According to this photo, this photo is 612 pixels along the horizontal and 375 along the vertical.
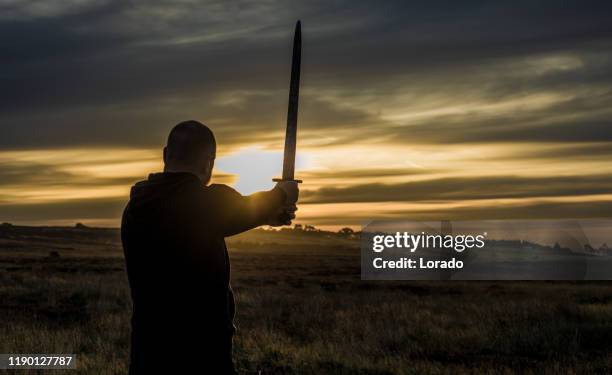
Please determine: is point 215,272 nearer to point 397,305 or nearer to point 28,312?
point 28,312

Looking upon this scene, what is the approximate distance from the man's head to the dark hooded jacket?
0.17 feet

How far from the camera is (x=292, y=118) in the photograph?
360cm

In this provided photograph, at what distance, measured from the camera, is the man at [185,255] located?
299cm

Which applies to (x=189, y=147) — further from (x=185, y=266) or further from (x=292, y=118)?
(x=292, y=118)

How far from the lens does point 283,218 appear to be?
10.6 feet

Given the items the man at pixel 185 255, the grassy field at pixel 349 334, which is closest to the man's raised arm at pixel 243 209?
the man at pixel 185 255

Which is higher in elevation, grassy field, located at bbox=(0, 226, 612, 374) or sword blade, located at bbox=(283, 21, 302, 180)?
sword blade, located at bbox=(283, 21, 302, 180)

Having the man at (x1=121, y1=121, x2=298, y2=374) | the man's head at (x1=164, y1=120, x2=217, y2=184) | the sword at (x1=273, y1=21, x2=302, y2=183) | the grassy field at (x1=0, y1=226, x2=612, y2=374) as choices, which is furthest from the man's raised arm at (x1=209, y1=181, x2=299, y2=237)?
the grassy field at (x1=0, y1=226, x2=612, y2=374)

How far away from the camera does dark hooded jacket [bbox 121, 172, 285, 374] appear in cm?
299

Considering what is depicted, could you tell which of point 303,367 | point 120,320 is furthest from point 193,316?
point 120,320

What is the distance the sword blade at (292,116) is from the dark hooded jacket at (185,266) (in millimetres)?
451

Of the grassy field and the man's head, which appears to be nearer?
the man's head

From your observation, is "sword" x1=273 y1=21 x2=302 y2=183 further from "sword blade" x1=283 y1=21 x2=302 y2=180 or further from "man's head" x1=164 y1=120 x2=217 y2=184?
"man's head" x1=164 y1=120 x2=217 y2=184

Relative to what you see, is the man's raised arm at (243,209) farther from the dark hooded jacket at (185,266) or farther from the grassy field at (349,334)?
the grassy field at (349,334)
